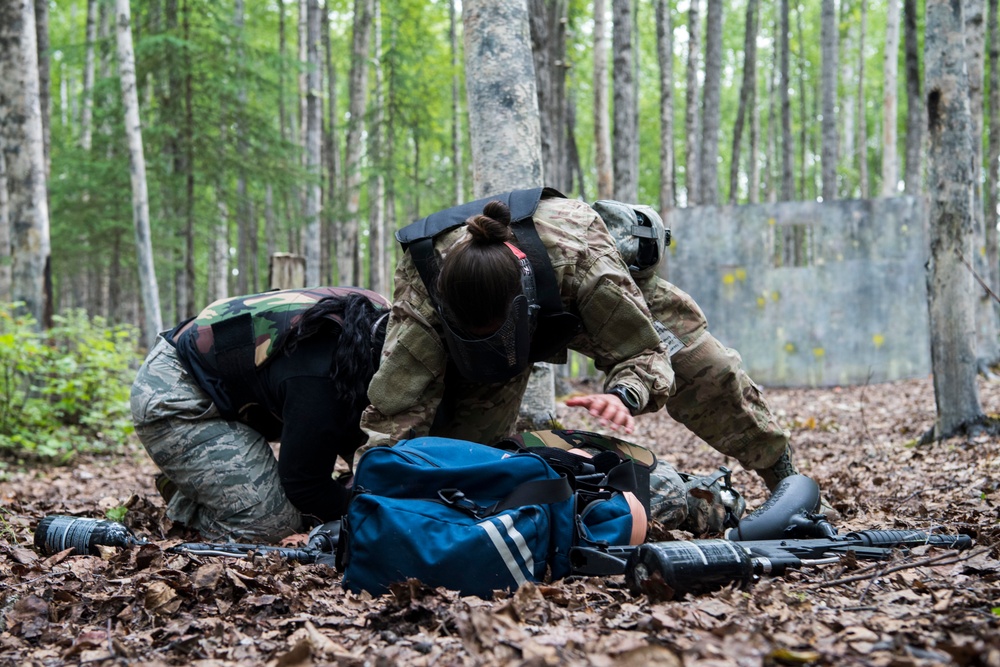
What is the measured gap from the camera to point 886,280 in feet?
38.9

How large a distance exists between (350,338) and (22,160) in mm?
6433

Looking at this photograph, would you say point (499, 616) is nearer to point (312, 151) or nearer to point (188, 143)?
point (188, 143)

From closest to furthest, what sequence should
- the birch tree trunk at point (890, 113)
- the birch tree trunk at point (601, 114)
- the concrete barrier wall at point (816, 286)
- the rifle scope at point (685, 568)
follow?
the rifle scope at point (685, 568), the concrete barrier wall at point (816, 286), the birch tree trunk at point (601, 114), the birch tree trunk at point (890, 113)

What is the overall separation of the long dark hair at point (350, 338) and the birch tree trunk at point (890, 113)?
14.6 metres

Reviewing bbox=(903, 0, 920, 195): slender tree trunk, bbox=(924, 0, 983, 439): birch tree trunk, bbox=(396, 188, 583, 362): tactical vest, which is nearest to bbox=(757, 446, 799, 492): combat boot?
bbox=(396, 188, 583, 362): tactical vest

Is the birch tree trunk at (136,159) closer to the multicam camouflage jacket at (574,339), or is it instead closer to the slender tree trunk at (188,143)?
the slender tree trunk at (188,143)

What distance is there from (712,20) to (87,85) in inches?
→ 532

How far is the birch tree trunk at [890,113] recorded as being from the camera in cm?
1602

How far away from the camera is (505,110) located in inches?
196

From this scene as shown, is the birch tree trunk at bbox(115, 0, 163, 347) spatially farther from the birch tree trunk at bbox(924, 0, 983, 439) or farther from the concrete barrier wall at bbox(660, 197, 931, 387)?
the birch tree trunk at bbox(924, 0, 983, 439)

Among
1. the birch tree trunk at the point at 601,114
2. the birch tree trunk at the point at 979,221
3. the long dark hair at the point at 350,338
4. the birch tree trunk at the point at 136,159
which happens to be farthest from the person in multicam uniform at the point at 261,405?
the birch tree trunk at the point at 601,114

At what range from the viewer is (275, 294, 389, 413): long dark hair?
11.6 ft

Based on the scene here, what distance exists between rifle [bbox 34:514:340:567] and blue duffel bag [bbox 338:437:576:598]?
55 centimetres

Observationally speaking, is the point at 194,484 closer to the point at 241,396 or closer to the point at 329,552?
the point at 241,396
